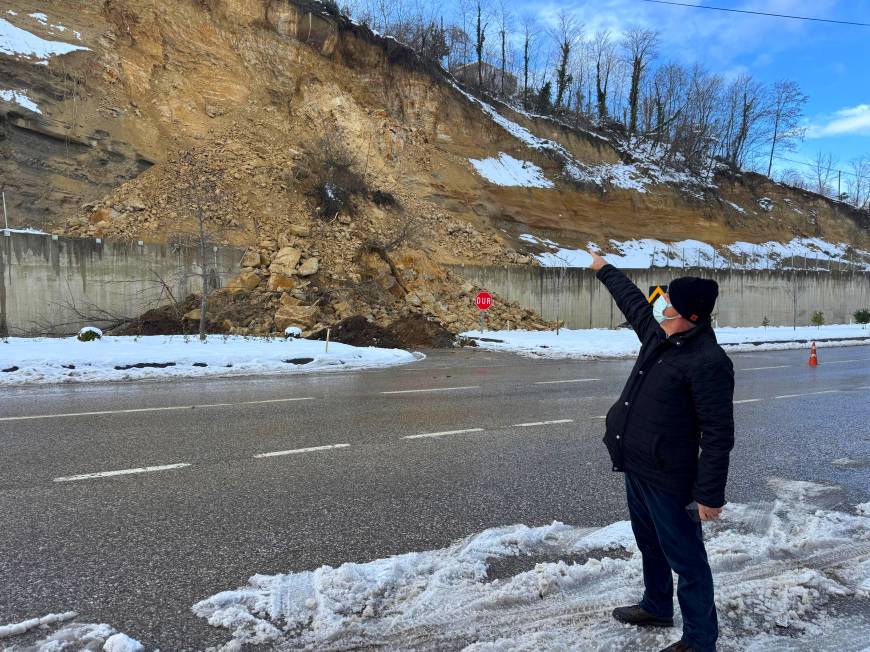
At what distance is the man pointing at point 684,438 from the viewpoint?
99.9 inches

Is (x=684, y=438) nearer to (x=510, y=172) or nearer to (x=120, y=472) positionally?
(x=120, y=472)

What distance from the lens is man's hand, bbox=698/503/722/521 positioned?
2521mm

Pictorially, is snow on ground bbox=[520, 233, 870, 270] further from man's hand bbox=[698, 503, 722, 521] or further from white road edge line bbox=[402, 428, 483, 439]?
man's hand bbox=[698, 503, 722, 521]

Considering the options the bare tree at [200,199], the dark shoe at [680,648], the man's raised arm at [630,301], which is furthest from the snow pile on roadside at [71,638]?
the bare tree at [200,199]

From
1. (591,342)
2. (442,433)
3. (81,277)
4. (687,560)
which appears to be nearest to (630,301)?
(687,560)

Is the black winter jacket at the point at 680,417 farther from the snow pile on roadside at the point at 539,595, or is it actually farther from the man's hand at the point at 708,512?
the snow pile on roadside at the point at 539,595

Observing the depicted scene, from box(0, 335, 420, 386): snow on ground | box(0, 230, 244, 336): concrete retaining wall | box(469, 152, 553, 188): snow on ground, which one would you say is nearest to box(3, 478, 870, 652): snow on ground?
box(0, 335, 420, 386): snow on ground

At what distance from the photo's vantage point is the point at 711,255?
44500 mm

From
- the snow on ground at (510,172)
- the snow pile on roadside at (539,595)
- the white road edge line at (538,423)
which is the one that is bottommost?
the snow pile on roadside at (539,595)

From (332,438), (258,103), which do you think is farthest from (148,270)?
(332,438)

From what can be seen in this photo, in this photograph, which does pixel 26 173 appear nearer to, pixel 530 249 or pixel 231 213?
pixel 231 213

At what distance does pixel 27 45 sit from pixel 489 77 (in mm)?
41259

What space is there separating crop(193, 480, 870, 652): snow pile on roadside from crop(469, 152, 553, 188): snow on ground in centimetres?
3722

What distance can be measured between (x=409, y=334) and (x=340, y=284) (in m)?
4.89
